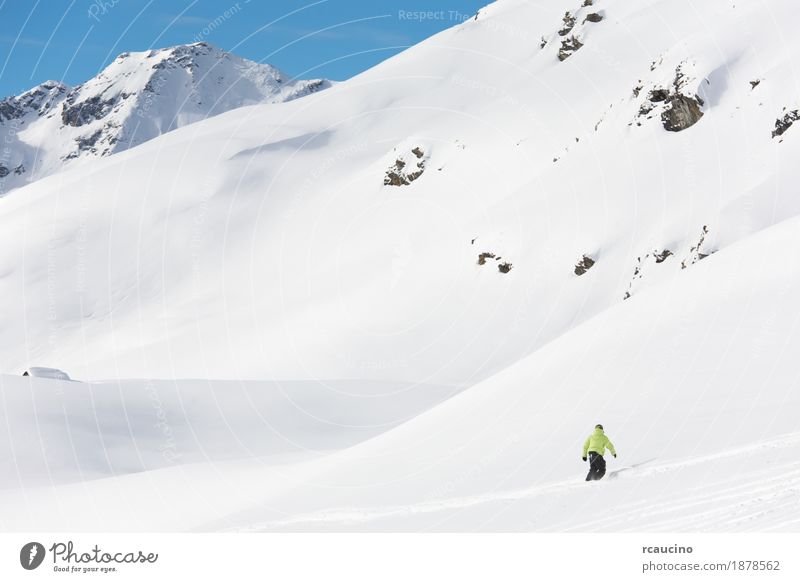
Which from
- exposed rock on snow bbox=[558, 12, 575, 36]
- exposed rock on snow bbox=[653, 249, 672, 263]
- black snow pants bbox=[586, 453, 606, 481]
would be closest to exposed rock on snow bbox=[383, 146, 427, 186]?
exposed rock on snow bbox=[558, 12, 575, 36]

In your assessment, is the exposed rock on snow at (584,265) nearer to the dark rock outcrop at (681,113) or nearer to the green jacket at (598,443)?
the dark rock outcrop at (681,113)

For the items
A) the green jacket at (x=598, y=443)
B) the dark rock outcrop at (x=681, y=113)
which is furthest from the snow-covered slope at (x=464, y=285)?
the green jacket at (x=598, y=443)

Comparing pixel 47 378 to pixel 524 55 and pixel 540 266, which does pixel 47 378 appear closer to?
pixel 540 266

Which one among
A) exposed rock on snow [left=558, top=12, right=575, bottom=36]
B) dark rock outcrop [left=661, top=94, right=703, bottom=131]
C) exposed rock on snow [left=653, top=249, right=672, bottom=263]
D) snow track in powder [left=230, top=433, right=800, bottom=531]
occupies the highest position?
exposed rock on snow [left=558, top=12, right=575, bottom=36]

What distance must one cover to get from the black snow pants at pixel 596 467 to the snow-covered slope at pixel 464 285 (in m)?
0.35

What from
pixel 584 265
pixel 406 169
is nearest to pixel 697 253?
pixel 584 265

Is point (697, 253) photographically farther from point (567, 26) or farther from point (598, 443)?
point (567, 26)

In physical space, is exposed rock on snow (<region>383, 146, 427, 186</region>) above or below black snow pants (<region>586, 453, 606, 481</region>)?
above

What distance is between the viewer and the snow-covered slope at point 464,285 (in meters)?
18.0

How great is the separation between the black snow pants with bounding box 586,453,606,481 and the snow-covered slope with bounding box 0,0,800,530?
1.14 feet

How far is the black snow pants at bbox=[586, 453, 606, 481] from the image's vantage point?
15.6 metres

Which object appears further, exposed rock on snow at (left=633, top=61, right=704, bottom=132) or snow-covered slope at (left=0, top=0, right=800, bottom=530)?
exposed rock on snow at (left=633, top=61, right=704, bottom=132)

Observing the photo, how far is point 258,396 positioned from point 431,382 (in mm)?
13907

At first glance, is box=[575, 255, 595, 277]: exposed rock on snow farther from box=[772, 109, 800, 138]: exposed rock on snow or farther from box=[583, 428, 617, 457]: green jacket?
box=[583, 428, 617, 457]: green jacket
